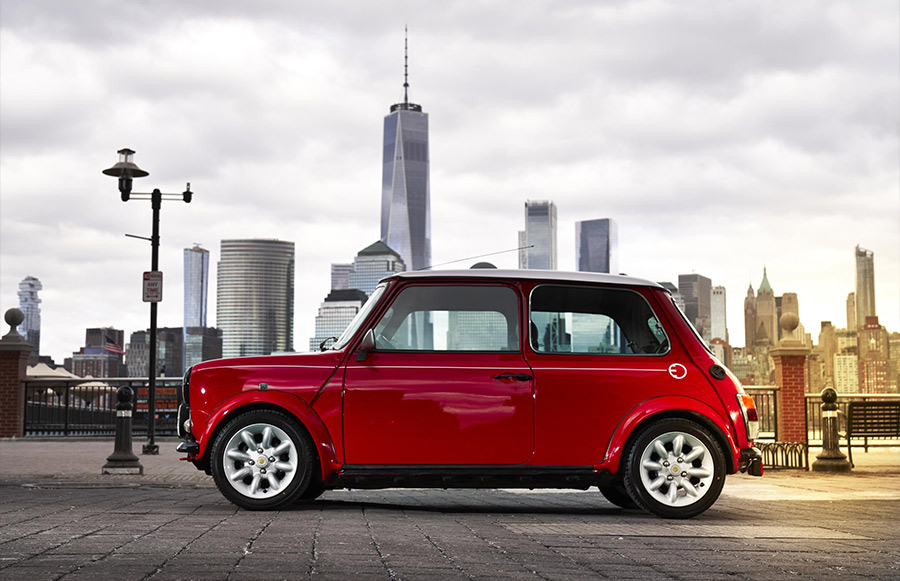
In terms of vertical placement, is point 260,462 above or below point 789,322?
below

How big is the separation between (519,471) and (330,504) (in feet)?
5.07

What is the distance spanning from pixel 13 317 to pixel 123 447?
11192mm

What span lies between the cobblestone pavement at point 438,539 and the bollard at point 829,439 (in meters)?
4.34

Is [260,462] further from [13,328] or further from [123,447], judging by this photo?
[13,328]

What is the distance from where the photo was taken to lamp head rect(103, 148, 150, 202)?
20.2 m

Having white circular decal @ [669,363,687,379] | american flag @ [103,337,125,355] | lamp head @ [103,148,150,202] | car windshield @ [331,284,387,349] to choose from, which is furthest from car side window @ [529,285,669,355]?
american flag @ [103,337,125,355]

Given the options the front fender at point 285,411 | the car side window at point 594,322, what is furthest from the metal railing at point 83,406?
the car side window at point 594,322

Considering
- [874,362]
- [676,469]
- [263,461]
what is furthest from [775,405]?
[874,362]

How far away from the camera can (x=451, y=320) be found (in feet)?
24.7

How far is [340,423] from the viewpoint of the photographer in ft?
23.5

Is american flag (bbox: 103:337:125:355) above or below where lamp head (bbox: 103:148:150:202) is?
below

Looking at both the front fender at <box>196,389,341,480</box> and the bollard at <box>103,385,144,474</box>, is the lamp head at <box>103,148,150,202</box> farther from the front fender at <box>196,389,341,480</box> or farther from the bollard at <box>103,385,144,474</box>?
the front fender at <box>196,389,341,480</box>

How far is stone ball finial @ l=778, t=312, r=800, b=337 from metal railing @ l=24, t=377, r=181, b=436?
1274 centimetres

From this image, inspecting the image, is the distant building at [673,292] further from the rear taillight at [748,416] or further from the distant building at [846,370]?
the distant building at [846,370]
